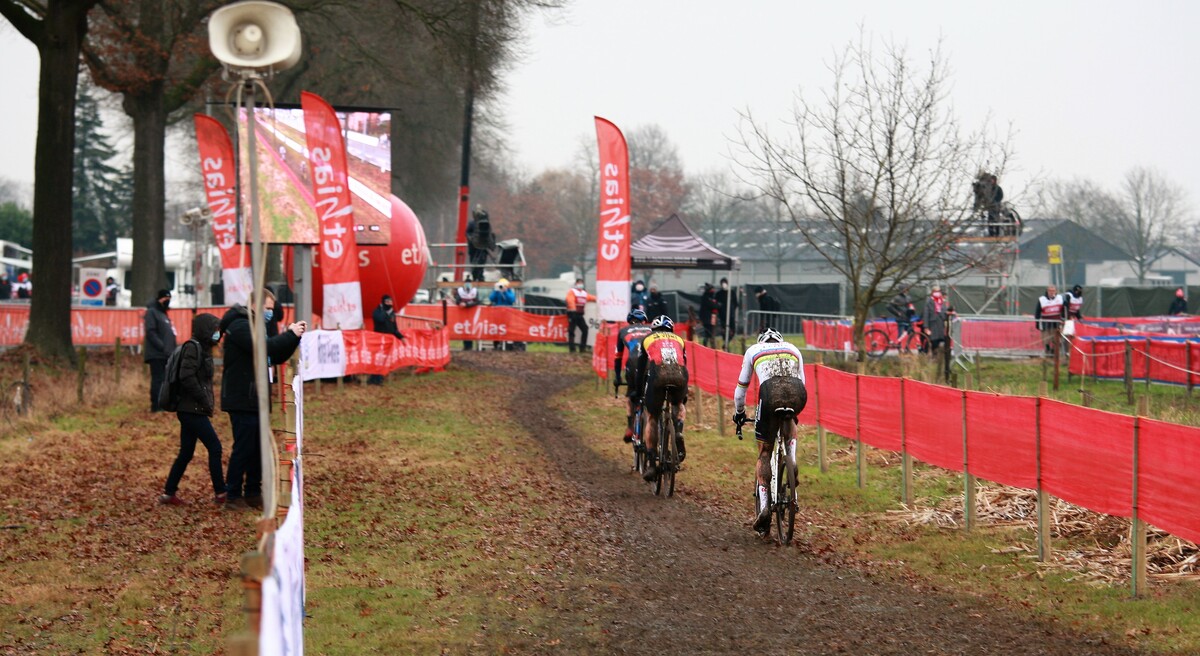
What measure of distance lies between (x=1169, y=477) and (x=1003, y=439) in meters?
2.58

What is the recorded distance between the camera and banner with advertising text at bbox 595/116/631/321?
25.1m

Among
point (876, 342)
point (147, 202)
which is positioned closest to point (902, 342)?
point (876, 342)

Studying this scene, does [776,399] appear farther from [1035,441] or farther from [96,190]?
[96,190]

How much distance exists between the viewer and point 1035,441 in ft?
35.3

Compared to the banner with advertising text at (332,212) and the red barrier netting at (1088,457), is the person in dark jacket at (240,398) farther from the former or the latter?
the banner with advertising text at (332,212)

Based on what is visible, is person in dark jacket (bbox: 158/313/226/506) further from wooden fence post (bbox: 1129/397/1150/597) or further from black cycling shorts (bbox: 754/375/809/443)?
wooden fence post (bbox: 1129/397/1150/597)

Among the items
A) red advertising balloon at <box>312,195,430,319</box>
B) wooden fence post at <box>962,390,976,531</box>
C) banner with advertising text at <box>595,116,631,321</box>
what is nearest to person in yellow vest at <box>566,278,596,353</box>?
red advertising balloon at <box>312,195,430,319</box>

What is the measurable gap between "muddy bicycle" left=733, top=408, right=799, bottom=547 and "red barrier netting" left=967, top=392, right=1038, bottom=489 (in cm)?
179

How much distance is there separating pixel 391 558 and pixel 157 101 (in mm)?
24752

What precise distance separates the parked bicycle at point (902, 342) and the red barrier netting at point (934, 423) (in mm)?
15760

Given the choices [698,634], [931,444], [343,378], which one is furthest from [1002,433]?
[343,378]

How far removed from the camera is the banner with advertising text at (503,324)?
37.2 meters

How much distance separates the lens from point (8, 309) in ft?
101

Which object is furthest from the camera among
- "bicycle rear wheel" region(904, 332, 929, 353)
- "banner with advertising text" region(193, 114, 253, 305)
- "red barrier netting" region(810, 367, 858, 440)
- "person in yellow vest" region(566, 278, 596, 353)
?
"person in yellow vest" region(566, 278, 596, 353)
